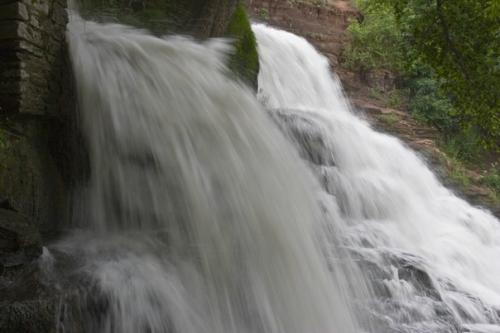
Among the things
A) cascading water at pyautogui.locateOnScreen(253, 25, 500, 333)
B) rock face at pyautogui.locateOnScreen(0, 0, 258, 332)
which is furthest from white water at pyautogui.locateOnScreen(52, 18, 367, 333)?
cascading water at pyautogui.locateOnScreen(253, 25, 500, 333)

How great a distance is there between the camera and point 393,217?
343 inches

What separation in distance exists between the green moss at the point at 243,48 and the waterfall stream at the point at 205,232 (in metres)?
0.89

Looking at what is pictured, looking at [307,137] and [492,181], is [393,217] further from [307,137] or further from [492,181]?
[492,181]

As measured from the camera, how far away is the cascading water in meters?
5.69

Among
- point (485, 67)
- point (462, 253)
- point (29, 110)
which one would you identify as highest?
point (485, 67)

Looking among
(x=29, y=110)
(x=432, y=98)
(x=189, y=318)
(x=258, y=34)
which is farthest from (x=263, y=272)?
(x=432, y=98)

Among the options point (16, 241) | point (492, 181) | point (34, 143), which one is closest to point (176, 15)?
point (34, 143)

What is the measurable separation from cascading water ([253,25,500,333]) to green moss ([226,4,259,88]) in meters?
0.91

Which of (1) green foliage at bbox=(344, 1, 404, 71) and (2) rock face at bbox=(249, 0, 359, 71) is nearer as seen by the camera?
(2) rock face at bbox=(249, 0, 359, 71)

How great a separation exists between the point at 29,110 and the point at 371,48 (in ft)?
47.3

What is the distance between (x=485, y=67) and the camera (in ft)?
17.8

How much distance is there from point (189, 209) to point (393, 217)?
16.4 feet

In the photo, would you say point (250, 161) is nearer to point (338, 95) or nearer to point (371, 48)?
point (338, 95)

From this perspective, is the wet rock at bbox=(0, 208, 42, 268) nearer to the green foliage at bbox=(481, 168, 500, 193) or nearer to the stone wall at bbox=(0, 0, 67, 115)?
the stone wall at bbox=(0, 0, 67, 115)
